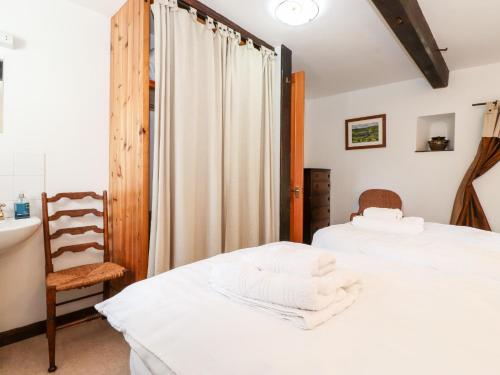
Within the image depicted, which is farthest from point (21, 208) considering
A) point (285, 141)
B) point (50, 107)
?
point (285, 141)

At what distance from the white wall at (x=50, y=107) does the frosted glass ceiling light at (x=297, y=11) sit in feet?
4.79

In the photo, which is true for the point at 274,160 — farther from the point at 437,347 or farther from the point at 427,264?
the point at 437,347

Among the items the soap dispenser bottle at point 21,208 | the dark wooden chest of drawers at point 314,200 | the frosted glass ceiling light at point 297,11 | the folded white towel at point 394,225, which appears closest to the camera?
the soap dispenser bottle at point 21,208

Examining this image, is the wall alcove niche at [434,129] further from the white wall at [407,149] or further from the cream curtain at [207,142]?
the cream curtain at [207,142]

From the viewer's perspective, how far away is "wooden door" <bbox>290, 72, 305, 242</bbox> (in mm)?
2854

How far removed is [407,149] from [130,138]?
3418mm

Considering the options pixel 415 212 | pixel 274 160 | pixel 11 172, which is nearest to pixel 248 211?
pixel 274 160

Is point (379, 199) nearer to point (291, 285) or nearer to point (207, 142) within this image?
point (207, 142)

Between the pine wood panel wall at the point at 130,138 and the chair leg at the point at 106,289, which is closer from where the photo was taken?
the pine wood panel wall at the point at 130,138

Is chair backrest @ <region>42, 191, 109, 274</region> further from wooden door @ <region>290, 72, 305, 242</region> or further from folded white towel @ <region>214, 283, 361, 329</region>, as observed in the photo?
wooden door @ <region>290, 72, 305, 242</region>

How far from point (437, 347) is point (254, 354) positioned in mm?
460

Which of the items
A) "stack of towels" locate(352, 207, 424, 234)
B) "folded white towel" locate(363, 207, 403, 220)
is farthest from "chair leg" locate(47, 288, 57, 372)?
"folded white towel" locate(363, 207, 403, 220)

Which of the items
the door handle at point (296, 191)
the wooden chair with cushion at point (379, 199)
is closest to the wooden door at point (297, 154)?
the door handle at point (296, 191)

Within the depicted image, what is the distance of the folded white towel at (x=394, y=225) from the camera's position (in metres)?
2.13
